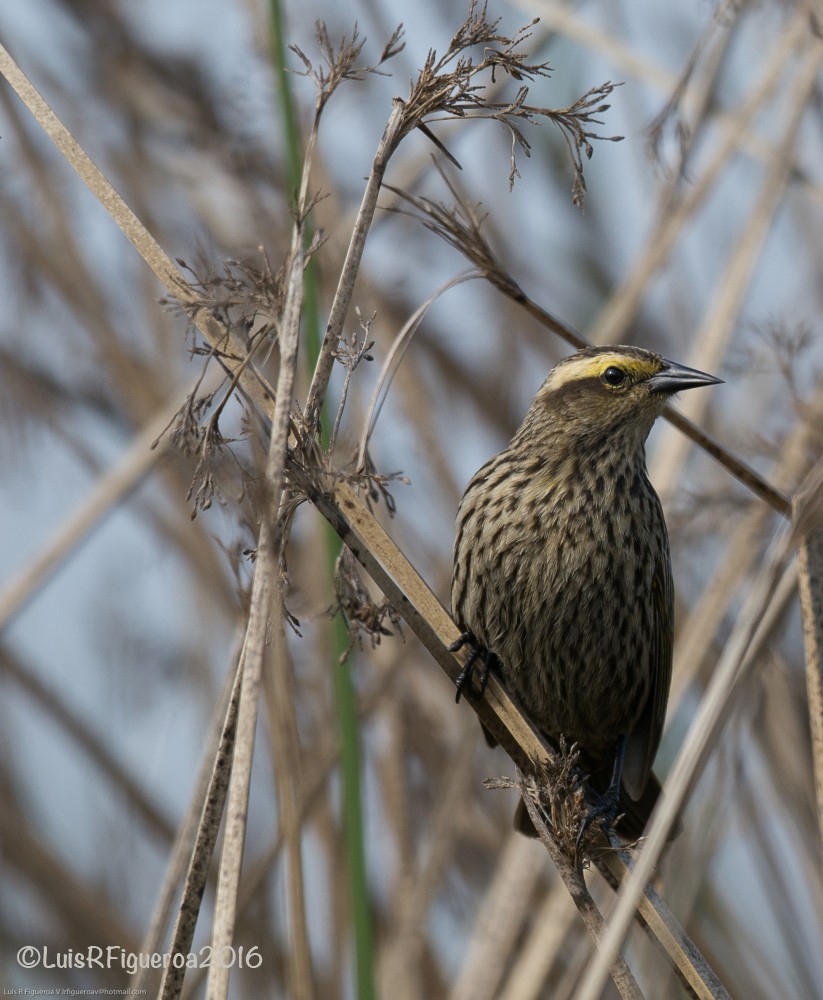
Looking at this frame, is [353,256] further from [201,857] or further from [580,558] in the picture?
[580,558]

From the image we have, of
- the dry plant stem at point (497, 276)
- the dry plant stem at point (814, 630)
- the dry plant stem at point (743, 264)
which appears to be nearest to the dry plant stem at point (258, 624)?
the dry plant stem at point (497, 276)

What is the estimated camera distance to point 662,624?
108 inches

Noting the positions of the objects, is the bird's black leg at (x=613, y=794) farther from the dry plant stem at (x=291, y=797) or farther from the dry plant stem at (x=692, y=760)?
the dry plant stem at (x=692, y=760)

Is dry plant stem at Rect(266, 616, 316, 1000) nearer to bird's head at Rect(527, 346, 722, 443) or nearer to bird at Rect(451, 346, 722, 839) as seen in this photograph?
bird at Rect(451, 346, 722, 839)

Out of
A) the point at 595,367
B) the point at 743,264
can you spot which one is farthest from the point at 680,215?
the point at 595,367

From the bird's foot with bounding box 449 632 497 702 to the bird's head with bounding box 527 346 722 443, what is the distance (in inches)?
19.8

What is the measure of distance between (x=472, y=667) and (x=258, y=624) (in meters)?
0.89

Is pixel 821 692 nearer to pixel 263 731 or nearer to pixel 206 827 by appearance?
pixel 206 827

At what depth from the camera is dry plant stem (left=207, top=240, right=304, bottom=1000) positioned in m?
1.46

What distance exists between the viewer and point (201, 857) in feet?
5.45

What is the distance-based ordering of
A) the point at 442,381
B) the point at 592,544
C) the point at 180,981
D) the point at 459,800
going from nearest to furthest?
1. the point at 180,981
2. the point at 592,544
3. the point at 459,800
4. the point at 442,381

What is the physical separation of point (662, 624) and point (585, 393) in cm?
54

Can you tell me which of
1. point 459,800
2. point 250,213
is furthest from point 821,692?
point 250,213

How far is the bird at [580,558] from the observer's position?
2.57 m
